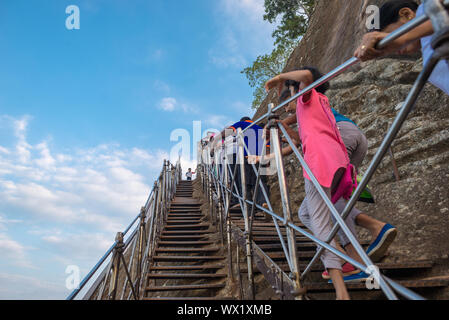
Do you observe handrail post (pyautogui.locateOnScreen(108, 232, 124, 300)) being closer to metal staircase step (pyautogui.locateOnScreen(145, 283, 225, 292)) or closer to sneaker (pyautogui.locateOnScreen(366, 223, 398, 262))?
metal staircase step (pyautogui.locateOnScreen(145, 283, 225, 292))

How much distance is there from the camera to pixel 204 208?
7.86m

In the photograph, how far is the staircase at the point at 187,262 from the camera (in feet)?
13.7

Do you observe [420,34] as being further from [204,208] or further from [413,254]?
[204,208]

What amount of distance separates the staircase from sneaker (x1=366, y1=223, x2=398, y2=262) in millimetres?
2204

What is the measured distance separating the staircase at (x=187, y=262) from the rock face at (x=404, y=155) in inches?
81.5

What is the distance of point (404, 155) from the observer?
4.10 meters

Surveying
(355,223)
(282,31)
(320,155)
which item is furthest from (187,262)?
(282,31)

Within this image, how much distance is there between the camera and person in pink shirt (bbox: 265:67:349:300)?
187 centimetres

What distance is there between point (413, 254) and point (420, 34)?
2430 mm

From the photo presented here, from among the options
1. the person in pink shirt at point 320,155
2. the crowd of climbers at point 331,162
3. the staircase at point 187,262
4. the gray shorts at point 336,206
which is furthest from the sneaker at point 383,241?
the staircase at point 187,262

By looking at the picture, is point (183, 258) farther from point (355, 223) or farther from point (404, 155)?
point (404, 155)

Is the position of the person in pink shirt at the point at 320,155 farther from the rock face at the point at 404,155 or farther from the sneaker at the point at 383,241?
the rock face at the point at 404,155
